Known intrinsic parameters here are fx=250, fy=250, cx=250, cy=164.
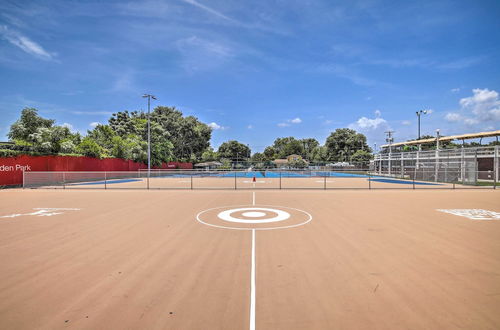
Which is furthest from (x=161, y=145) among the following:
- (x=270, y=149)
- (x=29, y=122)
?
(x=270, y=149)

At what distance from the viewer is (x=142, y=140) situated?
4906 centimetres

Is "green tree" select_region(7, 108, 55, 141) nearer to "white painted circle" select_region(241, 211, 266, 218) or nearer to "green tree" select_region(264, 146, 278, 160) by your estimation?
"white painted circle" select_region(241, 211, 266, 218)

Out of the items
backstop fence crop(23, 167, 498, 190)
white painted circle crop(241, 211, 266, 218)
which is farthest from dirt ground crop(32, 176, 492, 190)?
white painted circle crop(241, 211, 266, 218)

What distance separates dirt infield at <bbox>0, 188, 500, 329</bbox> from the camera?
11.9 ft

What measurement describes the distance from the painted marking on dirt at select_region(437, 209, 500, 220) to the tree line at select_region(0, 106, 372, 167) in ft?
110

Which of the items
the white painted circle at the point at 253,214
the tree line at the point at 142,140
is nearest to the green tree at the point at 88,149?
the tree line at the point at 142,140

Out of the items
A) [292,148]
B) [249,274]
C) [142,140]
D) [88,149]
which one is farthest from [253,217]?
[292,148]

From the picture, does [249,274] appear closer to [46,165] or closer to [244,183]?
[244,183]

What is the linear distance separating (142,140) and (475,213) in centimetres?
4959

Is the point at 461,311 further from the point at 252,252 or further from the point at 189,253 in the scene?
the point at 189,253

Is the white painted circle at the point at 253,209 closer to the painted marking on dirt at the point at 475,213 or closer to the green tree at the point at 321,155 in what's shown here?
the painted marking on dirt at the point at 475,213

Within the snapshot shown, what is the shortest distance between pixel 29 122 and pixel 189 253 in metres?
51.9

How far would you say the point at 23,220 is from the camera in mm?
9766

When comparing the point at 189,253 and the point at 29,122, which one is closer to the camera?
the point at 189,253
